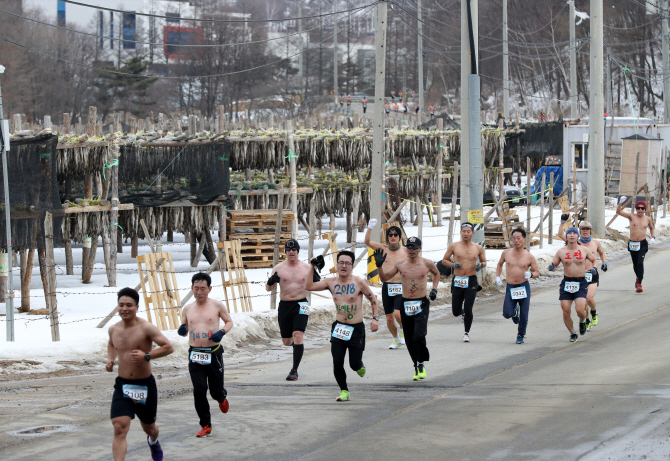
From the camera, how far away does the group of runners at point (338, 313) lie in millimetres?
7734

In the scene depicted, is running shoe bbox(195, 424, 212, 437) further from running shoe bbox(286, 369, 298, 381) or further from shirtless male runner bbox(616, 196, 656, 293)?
shirtless male runner bbox(616, 196, 656, 293)

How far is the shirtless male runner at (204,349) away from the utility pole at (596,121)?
19842 mm

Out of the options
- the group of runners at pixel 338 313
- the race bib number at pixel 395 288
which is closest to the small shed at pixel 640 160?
the group of runners at pixel 338 313

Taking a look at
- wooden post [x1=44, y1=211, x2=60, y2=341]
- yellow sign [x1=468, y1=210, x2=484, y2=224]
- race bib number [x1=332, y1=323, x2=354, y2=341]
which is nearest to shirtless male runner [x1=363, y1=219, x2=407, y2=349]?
race bib number [x1=332, y1=323, x2=354, y2=341]

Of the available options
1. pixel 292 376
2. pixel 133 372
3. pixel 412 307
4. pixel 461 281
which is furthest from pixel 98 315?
pixel 133 372

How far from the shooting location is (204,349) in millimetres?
8898

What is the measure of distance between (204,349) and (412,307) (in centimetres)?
323

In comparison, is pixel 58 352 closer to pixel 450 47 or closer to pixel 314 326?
pixel 314 326

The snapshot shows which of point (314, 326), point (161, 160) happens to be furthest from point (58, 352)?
point (161, 160)

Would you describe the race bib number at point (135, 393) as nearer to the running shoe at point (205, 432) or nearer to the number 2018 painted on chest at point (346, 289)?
the running shoe at point (205, 432)

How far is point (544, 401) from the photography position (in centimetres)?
980

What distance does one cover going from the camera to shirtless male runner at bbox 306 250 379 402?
10.1 meters

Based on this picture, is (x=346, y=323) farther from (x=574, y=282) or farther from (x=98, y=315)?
(x=98, y=315)

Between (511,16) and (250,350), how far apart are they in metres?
68.5
